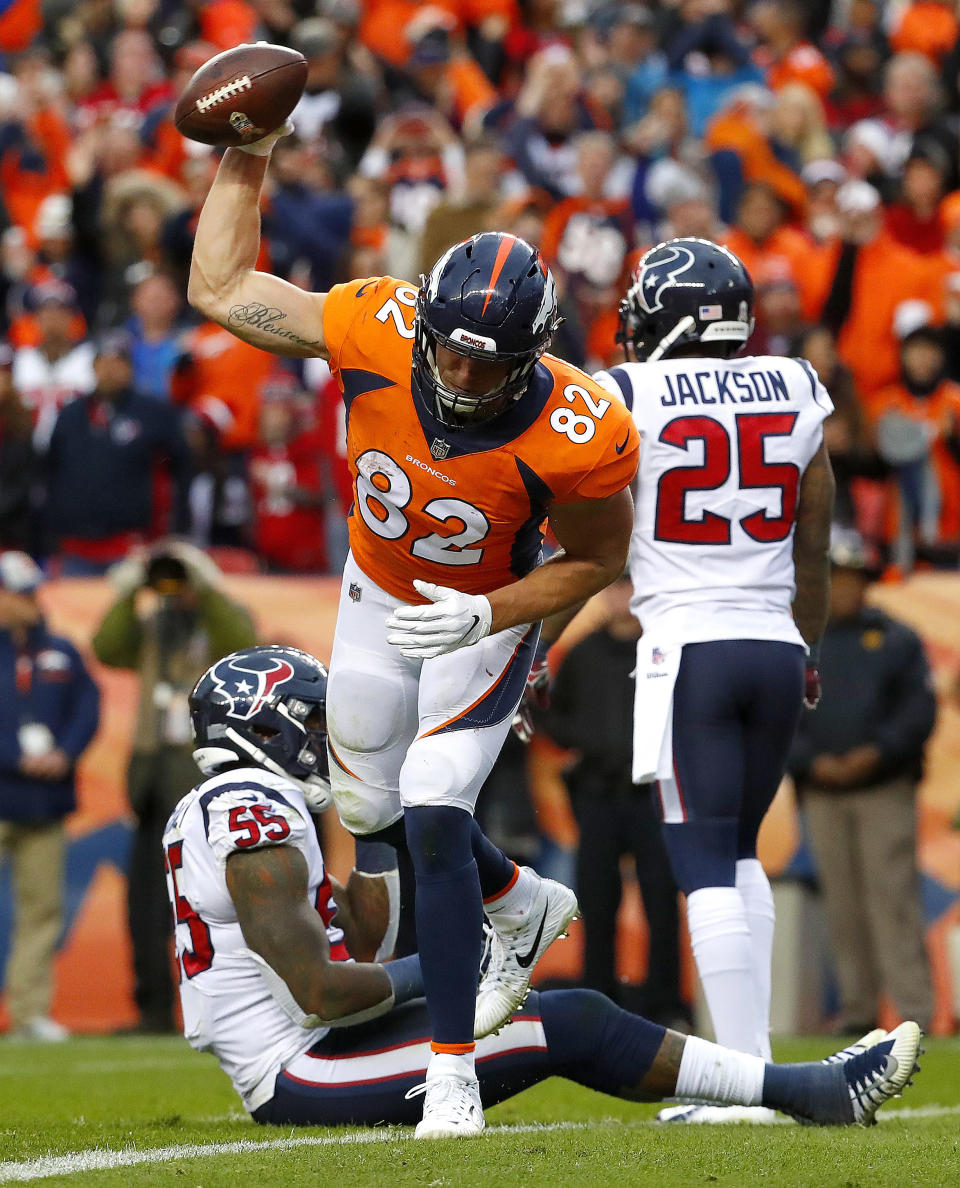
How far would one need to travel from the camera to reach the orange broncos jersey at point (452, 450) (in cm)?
432

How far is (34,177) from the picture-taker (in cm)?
1433

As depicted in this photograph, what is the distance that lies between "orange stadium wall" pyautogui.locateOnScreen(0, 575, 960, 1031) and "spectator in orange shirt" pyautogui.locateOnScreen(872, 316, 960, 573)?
0.99ft

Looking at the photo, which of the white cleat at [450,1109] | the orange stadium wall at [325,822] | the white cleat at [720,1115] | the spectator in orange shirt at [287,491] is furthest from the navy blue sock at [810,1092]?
the spectator in orange shirt at [287,491]

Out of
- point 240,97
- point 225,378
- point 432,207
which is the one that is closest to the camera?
point 240,97

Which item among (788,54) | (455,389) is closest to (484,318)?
(455,389)

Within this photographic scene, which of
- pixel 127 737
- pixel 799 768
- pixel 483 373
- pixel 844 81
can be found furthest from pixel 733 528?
pixel 844 81

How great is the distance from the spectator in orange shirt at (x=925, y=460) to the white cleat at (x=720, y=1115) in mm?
5199

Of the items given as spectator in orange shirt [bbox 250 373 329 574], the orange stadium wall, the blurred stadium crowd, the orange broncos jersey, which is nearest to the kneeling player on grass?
the orange broncos jersey

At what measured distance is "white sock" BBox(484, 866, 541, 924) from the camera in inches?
186

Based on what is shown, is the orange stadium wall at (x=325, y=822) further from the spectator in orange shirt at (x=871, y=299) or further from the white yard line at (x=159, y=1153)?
the white yard line at (x=159, y=1153)

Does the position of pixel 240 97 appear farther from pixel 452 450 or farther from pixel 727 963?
pixel 727 963

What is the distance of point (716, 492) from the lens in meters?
5.13

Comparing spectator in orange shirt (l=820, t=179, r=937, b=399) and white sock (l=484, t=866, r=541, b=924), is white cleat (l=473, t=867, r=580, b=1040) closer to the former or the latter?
white sock (l=484, t=866, r=541, b=924)

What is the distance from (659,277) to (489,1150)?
7.96ft
